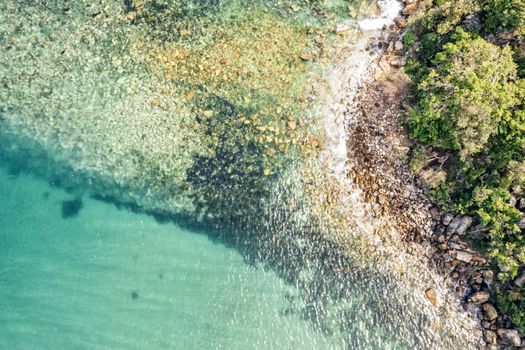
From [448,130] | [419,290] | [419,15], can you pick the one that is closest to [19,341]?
[419,290]

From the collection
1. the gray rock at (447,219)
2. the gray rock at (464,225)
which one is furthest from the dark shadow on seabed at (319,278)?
the gray rock at (464,225)

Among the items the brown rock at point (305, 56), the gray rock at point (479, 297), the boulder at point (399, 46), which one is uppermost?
the boulder at point (399, 46)

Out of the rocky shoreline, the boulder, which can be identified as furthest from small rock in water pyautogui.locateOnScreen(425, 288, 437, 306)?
the boulder

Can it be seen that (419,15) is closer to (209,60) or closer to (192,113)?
(209,60)

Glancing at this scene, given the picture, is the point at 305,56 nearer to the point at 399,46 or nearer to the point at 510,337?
the point at 399,46

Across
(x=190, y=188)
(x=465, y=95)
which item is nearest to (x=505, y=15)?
(x=465, y=95)

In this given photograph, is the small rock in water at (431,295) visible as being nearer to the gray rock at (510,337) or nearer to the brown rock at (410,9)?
the gray rock at (510,337)

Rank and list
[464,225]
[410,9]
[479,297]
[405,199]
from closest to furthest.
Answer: [479,297]
[464,225]
[405,199]
[410,9]
